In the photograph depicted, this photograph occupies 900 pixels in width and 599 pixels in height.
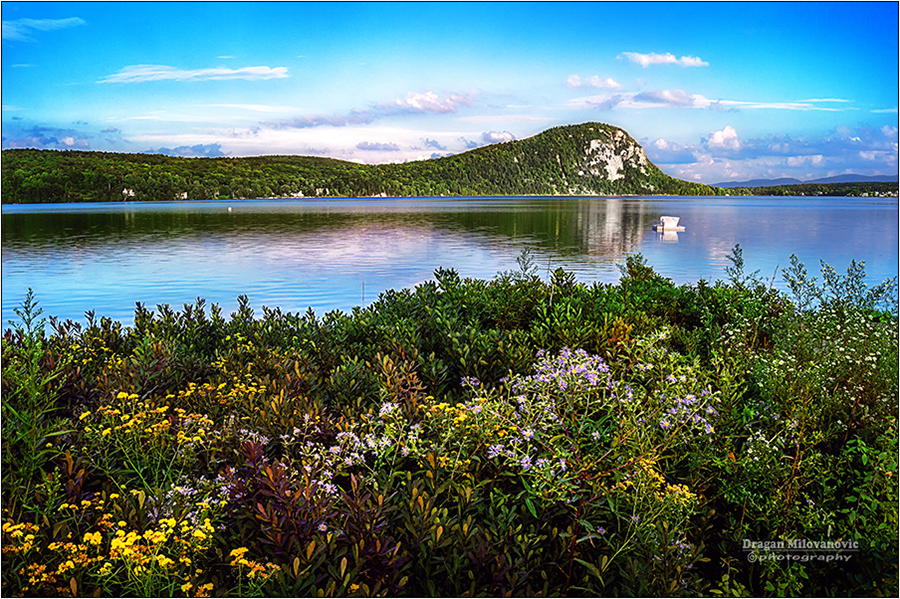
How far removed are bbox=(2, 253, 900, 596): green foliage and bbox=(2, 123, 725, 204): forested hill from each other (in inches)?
1419

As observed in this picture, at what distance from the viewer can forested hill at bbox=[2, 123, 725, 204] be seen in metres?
61.3

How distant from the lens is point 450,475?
2939 mm

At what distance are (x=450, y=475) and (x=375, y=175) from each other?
400ft

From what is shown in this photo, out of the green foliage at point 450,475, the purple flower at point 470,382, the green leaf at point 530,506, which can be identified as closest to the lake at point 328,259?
the green foliage at point 450,475

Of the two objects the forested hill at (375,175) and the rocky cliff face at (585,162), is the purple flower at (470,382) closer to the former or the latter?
the forested hill at (375,175)

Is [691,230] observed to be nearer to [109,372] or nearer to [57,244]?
[57,244]

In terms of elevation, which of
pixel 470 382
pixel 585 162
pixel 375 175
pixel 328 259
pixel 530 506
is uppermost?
pixel 585 162

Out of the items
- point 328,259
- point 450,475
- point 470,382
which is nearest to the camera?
point 450,475

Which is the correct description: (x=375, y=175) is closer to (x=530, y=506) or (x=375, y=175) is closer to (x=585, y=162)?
(x=585, y=162)

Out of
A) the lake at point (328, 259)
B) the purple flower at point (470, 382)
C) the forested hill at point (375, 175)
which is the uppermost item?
the forested hill at point (375, 175)

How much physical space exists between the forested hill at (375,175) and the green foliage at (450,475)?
36.1m

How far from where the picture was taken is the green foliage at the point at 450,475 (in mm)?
2398

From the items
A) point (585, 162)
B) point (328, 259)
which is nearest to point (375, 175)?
point (585, 162)

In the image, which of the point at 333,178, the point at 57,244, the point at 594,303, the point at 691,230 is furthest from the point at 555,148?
the point at 594,303
